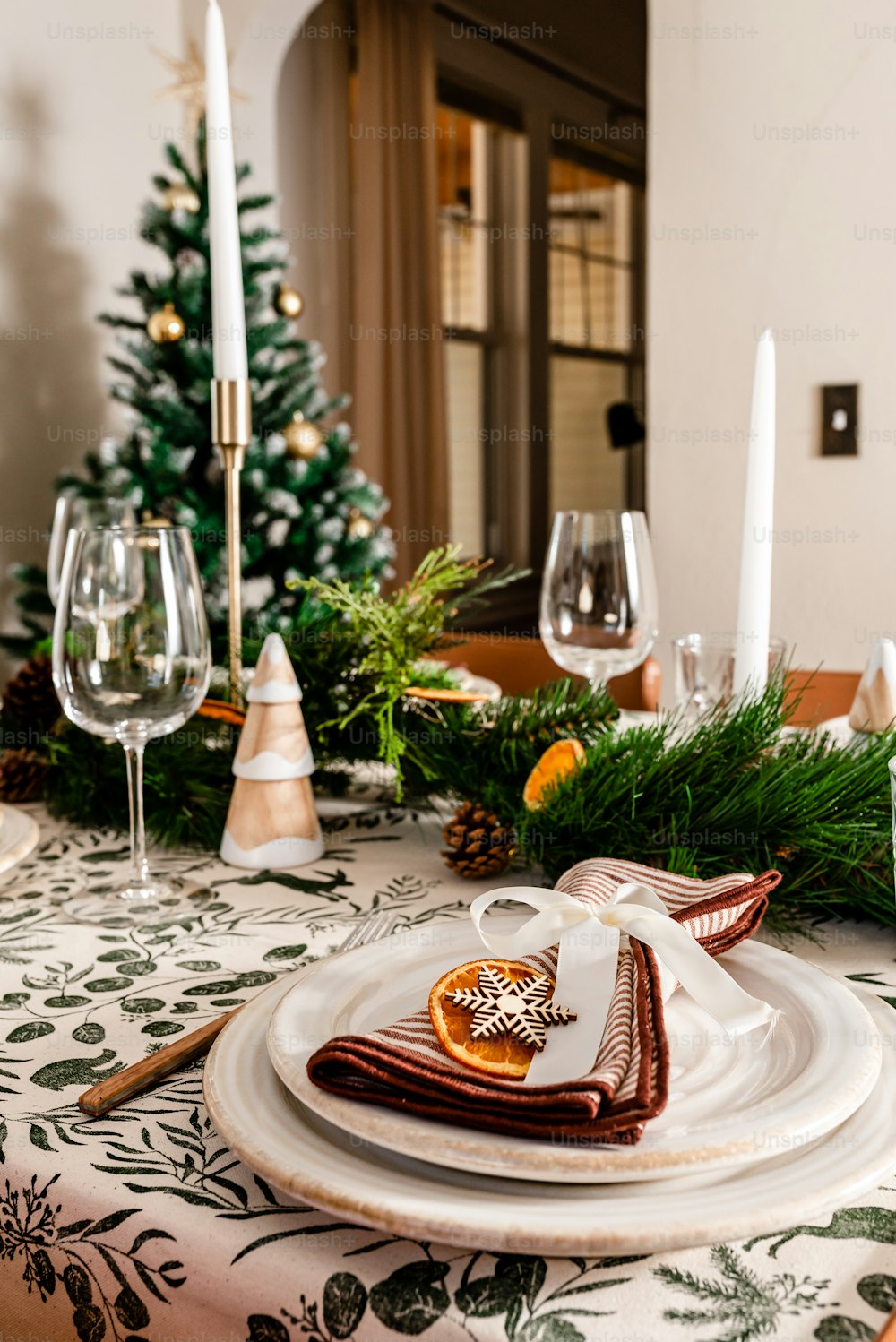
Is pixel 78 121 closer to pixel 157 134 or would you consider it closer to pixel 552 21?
pixel 157 134

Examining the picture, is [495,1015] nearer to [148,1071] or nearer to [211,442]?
[148,1071]

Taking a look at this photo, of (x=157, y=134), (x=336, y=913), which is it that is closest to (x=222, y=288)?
(x=336, y=913)

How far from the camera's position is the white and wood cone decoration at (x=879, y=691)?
2.84ft

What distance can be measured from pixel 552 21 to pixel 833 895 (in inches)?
158

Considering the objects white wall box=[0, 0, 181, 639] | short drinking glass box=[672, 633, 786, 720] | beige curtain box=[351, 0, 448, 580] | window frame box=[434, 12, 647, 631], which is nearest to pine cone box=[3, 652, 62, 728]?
short drinking glass box=[672, 633, 786, 720]

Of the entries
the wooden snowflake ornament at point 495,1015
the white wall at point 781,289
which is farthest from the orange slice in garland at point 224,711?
the white wall at point 781,289

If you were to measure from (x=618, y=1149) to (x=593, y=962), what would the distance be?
0.10 meters

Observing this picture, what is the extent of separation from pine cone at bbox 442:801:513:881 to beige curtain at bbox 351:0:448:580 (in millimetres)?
2683

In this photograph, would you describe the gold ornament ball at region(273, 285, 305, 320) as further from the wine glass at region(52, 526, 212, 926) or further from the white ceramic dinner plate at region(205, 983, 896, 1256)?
the white ceramic dinner plate at region(205, 983, 896, 1256)

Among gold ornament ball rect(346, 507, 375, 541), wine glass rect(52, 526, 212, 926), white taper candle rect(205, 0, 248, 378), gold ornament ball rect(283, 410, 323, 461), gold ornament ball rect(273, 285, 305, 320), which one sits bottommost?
wine glass rect(52, 526, 212, 926)

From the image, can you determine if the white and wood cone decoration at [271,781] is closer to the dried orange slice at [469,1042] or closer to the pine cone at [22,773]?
the pine cone at [22,773]

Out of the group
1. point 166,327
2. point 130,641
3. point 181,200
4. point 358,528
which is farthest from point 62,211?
point 130,641

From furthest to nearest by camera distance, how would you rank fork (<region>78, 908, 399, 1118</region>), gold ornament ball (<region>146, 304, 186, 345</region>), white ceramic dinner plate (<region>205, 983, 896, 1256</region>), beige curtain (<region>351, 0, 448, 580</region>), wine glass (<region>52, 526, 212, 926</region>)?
beige curtain (<region>351, 0, 448, 580</region>), gold ornament ball (<region>146, 304, 186, 345</region>), wine glass (<region>52, 526, 212, 926</region>), fork (<region>78, 908, 399, 1118</region>), white ceramic dinner plate (<region>205, 983, 896, 1256</region>)

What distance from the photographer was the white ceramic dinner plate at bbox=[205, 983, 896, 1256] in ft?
1.18
